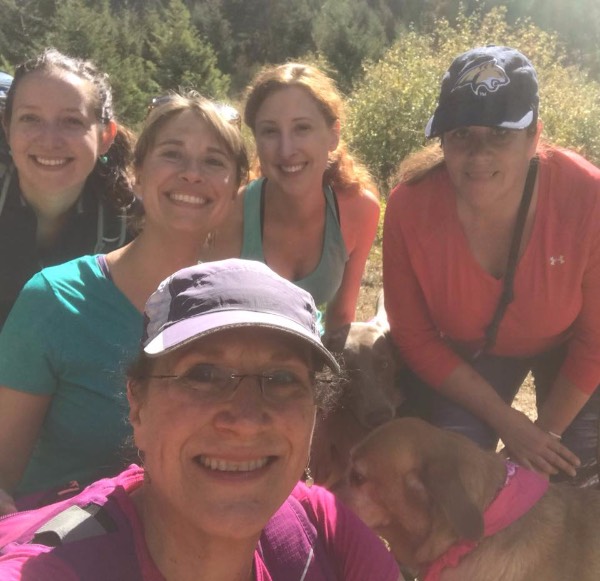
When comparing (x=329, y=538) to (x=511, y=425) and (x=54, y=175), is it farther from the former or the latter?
(x=54, y=175)

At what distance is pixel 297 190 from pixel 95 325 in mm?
1712

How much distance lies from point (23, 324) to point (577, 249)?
2347 mm

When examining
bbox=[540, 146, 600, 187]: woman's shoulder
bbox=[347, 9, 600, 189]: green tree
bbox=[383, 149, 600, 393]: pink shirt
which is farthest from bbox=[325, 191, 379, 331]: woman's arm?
bbox=[347, 9, 600, 189]: green tree

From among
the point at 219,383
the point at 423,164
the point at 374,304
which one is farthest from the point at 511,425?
the point at 374,304

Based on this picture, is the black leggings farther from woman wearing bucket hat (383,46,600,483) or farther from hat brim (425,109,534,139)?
hat brim (425,109,534,139)

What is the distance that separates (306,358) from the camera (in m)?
1.75

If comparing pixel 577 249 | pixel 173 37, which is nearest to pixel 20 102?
pixel 577 249

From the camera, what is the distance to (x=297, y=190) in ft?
12.8

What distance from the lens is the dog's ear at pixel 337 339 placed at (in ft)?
13.0

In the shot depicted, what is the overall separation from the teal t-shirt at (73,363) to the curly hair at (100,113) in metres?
1.01

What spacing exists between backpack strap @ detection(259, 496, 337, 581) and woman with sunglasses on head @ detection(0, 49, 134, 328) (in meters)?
1.96

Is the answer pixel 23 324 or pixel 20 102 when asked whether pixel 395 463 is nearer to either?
pixel 23 324

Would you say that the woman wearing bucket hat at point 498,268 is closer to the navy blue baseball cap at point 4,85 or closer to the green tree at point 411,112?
the navy blue baseball cap at point 4,85

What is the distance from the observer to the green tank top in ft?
12.1
